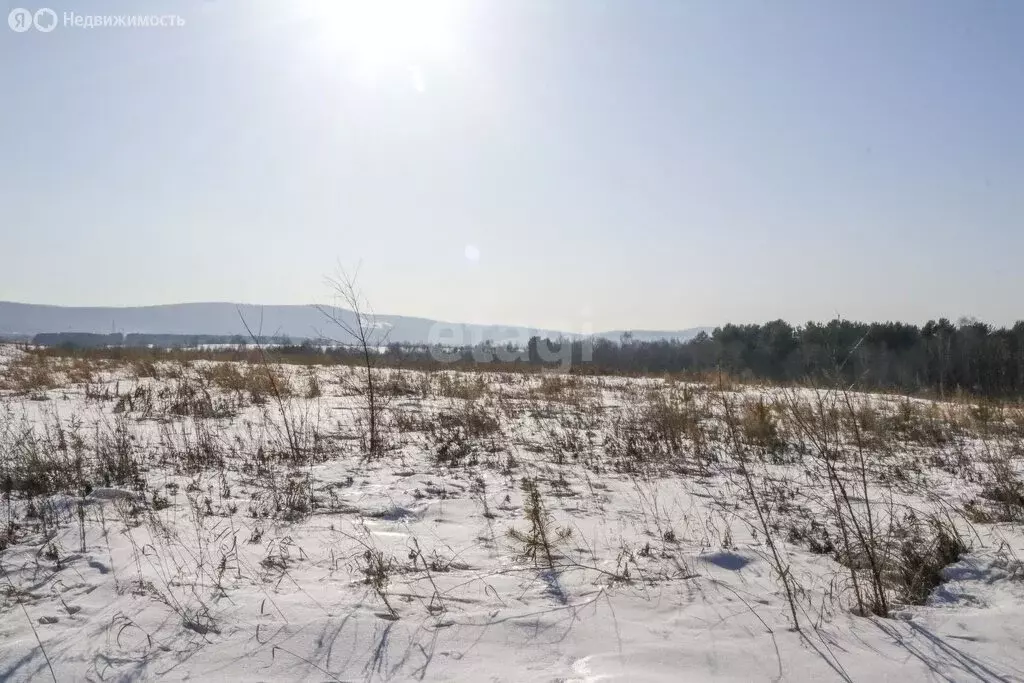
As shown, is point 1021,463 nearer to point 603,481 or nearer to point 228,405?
point 603,481

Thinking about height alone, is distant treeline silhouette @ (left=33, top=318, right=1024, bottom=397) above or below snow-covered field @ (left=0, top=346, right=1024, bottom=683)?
above

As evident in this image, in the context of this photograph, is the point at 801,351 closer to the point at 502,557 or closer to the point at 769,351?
the point at 769,351

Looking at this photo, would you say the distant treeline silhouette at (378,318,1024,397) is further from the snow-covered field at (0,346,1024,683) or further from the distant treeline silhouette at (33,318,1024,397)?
the snow-covered field at (0,346,1024,683)

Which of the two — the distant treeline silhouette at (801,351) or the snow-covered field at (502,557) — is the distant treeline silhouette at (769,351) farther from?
the snow-covered field at (502,557)

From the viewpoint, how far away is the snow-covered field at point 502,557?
2285 millimetres

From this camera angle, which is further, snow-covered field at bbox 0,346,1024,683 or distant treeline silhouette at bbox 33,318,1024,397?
distant treeline silhouette at bbox 33,318,1024,397

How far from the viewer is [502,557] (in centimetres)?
339

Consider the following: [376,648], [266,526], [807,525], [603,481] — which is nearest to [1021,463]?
[807,525]

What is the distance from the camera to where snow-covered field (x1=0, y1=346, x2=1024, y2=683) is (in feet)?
7.50

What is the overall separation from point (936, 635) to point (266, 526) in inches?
145

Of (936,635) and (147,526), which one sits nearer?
(936,635)

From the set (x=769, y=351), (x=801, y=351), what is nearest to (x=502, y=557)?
(x=801, y=351)

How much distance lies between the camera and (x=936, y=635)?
2.40m

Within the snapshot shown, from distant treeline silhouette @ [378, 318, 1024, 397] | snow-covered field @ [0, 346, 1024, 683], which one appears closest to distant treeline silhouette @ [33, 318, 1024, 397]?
distant treeline silhouette @ [378, 318, 1024, 397]
